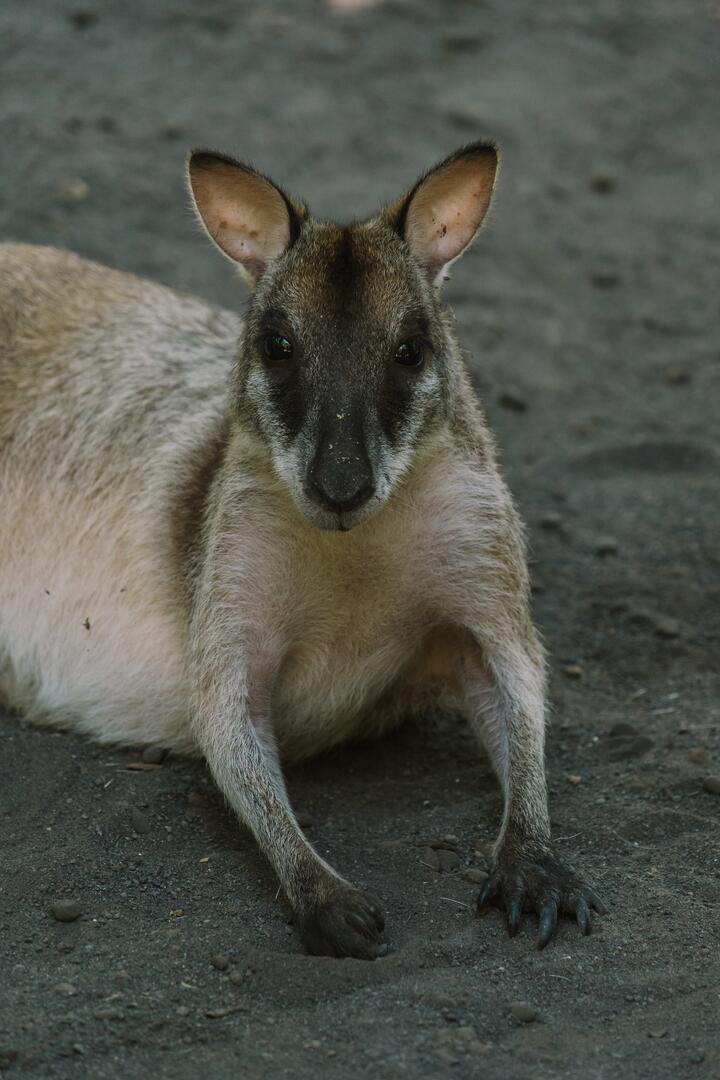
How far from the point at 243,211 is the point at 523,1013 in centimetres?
273

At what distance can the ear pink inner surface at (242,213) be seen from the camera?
5.30 meters

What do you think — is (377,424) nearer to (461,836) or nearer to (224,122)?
(461,836)

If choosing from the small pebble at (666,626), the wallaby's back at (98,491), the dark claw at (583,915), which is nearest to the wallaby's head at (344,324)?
the wallaby's back at (98,491)

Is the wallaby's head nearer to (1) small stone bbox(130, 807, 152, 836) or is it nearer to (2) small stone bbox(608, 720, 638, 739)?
(1) small stone bbox(130, 807, 152, 836)

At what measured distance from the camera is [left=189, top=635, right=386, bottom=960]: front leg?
4.61 meters

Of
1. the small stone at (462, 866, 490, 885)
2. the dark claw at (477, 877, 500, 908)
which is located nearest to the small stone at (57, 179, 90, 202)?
the small stone at (462, 866, 490, 885)

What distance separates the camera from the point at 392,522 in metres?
5.38

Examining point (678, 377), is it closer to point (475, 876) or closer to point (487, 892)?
point (475, 876)

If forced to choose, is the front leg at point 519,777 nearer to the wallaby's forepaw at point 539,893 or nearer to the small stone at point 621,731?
the wallaby's forepaw at point 539,893

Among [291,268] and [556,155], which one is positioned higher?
[291,268]

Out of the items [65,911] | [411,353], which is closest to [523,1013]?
[65,911]

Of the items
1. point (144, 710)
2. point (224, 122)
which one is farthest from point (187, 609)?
point (224, 122)

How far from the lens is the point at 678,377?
8.95 metres

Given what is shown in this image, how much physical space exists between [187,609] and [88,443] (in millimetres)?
944
